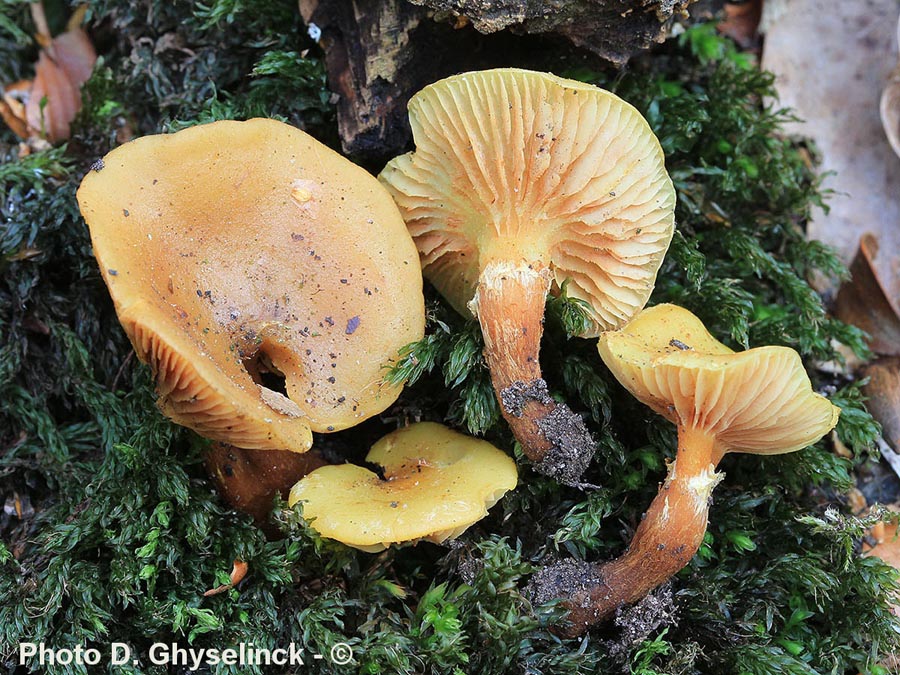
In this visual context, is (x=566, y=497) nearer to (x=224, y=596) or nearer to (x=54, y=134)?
(x=224, y=596)

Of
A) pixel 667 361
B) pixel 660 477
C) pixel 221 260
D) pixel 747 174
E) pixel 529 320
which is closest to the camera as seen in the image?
pixel 667 361

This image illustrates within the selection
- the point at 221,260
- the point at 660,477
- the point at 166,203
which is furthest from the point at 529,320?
the point at 166,203

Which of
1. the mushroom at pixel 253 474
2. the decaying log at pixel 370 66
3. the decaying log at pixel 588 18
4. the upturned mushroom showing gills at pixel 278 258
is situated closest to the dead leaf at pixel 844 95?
the decaying log at pixel 588 18

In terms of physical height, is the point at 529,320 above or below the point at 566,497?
above

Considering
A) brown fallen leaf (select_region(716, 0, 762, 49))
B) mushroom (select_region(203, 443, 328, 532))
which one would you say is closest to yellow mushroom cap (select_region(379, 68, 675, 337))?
mushroom (select_region(203, 443, 328, 532))

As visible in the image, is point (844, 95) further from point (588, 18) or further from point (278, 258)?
point (278, 258)

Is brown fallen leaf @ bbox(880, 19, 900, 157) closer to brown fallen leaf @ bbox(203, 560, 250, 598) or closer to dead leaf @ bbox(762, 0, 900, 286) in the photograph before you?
dead leaf @ bbox(762, 0, 900, 286)
